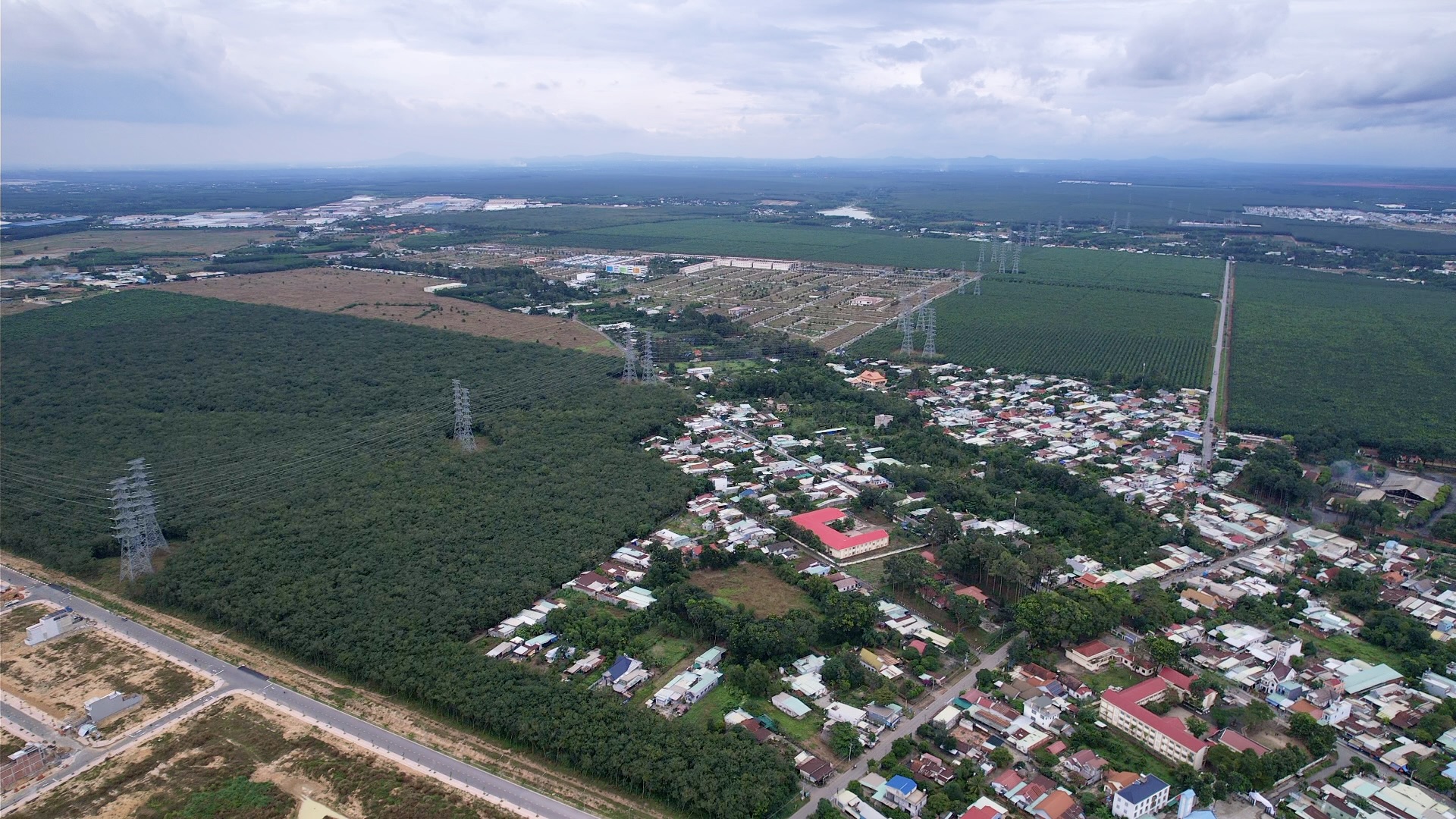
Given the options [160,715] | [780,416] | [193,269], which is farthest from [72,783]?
[193,269]

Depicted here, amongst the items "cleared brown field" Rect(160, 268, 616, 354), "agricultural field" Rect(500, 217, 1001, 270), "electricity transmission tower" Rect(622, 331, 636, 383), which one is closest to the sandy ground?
"electricity transmission tower" Rect(622, 331, 636, 383)

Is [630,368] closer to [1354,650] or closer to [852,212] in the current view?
[1354,650]

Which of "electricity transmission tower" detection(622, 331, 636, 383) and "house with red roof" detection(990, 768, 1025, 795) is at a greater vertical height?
"electricity transmission tower" detection(622, 331, 636, 383)

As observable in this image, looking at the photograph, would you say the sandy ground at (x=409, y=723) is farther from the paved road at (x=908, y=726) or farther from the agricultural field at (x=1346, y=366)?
the agricultural field at (x=1346, y=366)

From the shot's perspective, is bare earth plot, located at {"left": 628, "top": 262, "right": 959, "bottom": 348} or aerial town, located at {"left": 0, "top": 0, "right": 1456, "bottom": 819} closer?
aerial town, located at {"left": 0, "top": 0, "right": 1456, "bottom": 819}

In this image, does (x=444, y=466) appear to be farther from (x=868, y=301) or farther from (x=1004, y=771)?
(x=868, y=301)

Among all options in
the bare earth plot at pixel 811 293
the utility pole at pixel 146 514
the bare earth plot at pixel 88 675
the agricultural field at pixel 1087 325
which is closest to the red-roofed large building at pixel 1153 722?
the bare earth plot at pixel 88 675

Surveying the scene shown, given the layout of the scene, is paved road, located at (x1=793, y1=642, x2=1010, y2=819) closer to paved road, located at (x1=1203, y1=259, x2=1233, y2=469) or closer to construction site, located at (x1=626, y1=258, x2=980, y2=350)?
paved road, located at (x1=1203, y1=259, x2=1233, y2=469)

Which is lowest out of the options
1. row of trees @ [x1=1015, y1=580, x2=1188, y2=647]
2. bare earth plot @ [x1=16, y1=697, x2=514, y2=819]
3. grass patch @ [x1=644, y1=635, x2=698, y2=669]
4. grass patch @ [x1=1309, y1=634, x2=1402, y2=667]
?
bare earth plot @ [x1=16, y1=697, x2=514, y2=819]
